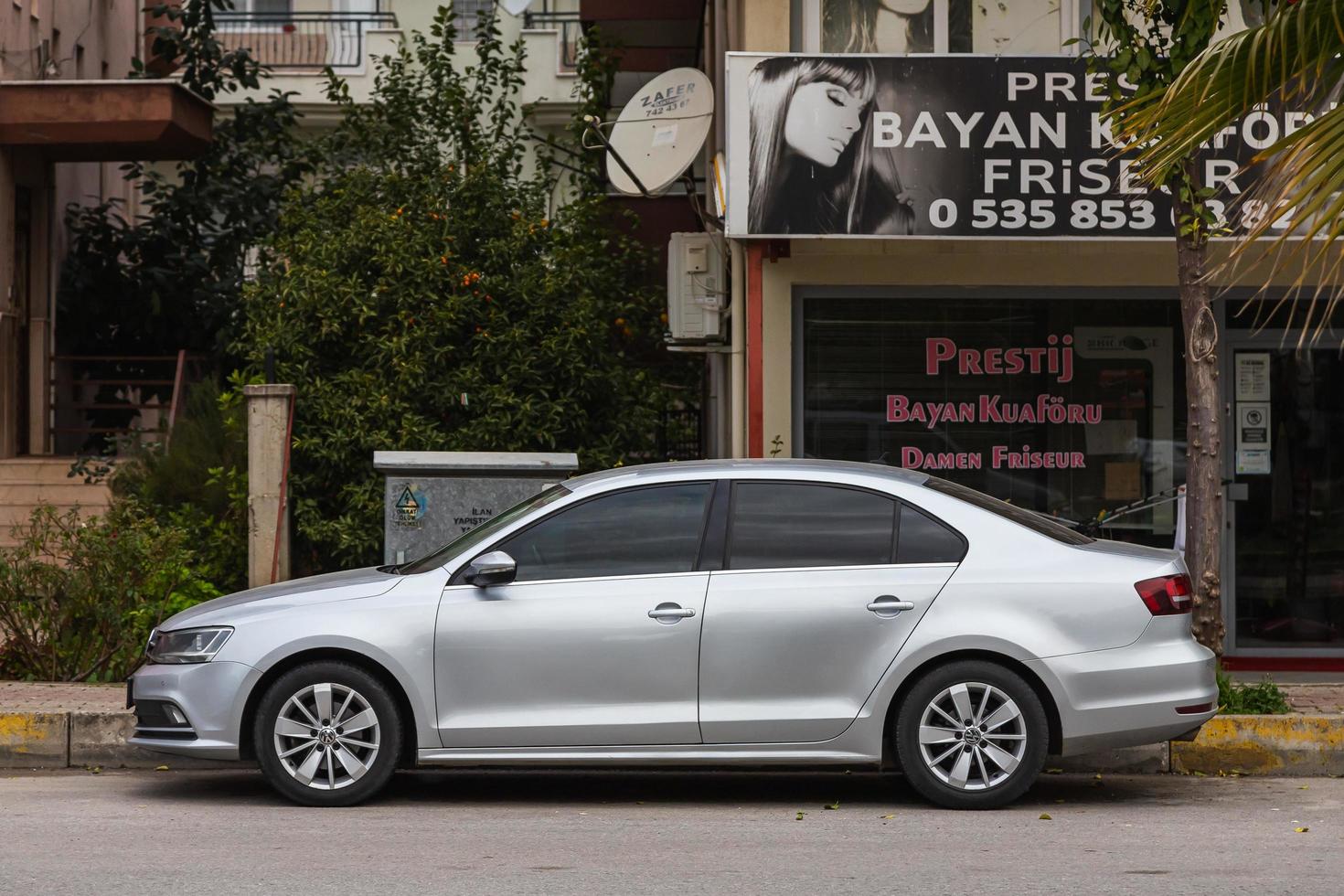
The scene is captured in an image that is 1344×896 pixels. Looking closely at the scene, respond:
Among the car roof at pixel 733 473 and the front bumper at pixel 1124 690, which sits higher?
the car roof at pixel 733 473

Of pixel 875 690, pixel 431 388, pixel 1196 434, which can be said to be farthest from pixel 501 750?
pixel 431 388

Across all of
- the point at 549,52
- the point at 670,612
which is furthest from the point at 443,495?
the point at 549,52

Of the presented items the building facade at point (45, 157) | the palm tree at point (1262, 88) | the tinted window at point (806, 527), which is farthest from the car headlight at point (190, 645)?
the building facade at point (45, 157)

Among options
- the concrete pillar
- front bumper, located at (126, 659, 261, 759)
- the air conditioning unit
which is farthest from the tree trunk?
the concrete pillar

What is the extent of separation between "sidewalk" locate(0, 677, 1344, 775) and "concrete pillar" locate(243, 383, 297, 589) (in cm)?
257

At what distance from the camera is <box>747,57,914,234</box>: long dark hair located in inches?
405

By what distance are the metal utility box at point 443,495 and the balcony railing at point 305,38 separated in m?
17.4

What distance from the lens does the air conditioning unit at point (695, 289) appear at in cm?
1270

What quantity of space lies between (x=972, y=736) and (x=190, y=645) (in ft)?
11.4

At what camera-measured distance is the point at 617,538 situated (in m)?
7.25

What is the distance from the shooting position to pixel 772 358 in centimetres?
1123

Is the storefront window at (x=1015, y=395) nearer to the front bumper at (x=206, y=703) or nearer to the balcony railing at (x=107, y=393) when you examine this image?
the front bumper at (x=206, y=703)

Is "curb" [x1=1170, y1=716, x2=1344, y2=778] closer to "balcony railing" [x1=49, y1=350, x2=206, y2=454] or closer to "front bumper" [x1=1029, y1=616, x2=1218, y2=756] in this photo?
"front bumper" [x1=1029, y1=616, x2=1218, y2=756]

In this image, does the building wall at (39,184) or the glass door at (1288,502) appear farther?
the building wall at (39,184)
